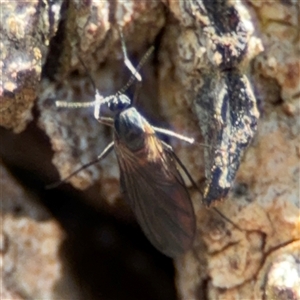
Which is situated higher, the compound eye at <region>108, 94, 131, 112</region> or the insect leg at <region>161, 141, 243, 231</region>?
the compound eye at <region>108, 94, 131, 112</region>

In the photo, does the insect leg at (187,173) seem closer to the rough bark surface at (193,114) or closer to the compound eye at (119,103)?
the rough bark surface at (193,114)

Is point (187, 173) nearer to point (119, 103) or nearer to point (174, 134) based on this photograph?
point (174, 134)

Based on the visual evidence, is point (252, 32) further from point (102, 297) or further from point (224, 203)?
point (102, 297)

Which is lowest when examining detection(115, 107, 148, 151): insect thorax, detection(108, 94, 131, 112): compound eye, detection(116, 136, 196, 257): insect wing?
detection(116, 136, 196, 257): insect wing

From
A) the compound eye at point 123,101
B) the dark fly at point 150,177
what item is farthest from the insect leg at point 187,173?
the compound eye at point 123,101

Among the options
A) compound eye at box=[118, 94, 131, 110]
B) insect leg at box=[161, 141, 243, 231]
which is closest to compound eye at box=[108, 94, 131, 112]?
compound eye at box=[118, 94, 131, 110]

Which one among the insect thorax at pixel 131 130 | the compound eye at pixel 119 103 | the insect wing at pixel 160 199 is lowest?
the insect wing at pixel 160 199

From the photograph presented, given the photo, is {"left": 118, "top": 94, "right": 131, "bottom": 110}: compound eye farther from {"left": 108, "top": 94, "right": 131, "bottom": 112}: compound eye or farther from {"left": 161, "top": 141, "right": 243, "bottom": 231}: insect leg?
{"left": 161, "top": 141, "right": 243, "bottom": 231}: insect leg
